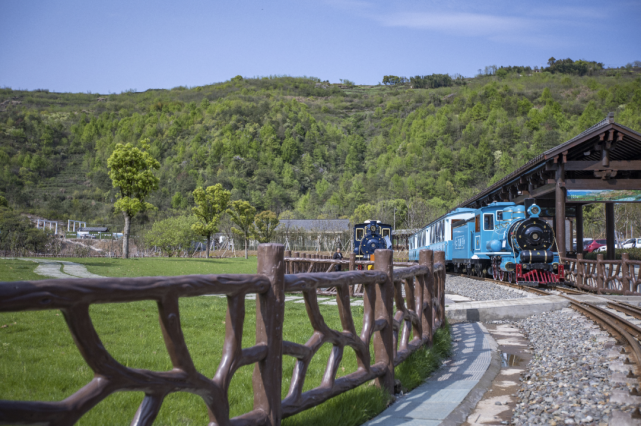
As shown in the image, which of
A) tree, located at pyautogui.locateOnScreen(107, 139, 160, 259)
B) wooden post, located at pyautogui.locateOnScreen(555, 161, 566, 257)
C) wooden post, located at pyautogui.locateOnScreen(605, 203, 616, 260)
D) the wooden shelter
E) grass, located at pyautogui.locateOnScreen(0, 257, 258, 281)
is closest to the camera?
grass, located at pyautogui.locateOnScreen(0, 257, 258, 281)

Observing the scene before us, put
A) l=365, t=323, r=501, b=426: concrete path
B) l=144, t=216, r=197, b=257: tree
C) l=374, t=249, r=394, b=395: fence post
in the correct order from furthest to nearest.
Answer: l=144, t=216, r=197, b=257: tree → l=374, t=249, r=394, b=395: fence post → l=365, t=323, r=501, b=426: concrete path

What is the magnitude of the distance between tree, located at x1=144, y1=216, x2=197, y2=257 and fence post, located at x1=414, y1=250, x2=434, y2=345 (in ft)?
134

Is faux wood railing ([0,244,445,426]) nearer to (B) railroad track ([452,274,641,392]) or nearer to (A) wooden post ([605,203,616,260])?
(B) railroad track ([452,274,641,392])

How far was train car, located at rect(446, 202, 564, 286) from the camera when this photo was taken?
1683 centimetres

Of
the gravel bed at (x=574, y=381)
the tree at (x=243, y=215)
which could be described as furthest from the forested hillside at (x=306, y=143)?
the gravel bed at (x=574, y=381)

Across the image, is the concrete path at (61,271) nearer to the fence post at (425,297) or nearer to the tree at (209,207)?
the fence post at (425,297)

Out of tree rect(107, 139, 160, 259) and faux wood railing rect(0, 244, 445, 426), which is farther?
tree rect(107, 139, 160, 259)

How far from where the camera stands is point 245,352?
2750 mm

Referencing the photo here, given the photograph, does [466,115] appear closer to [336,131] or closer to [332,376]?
[336,131]

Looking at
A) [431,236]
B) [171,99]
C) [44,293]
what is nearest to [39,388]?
[44,293]

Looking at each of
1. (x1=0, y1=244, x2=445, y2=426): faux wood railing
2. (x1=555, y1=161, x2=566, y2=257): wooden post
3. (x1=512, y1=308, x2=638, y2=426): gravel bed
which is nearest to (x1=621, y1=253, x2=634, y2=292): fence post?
(x1=555, y1=161, x2=566, y2=257): wooden post

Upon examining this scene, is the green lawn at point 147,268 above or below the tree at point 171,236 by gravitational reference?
below

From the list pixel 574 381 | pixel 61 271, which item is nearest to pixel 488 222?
pixel 574 381

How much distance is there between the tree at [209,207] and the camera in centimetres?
4597
